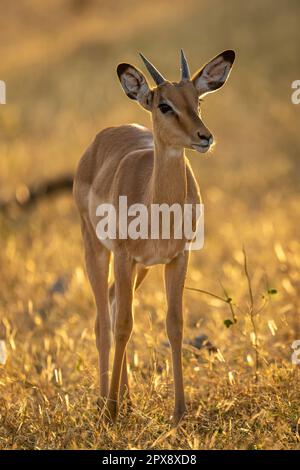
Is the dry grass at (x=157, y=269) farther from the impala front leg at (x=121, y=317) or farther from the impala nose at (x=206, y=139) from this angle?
the impala nose at (x=206, y=139)

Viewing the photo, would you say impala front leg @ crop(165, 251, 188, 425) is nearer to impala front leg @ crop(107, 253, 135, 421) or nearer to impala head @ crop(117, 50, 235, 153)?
impala front leg @ crop(107, 253, 135, 421)

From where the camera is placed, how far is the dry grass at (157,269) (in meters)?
5.85

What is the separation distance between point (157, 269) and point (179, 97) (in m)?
4.49

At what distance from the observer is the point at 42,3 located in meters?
30.6

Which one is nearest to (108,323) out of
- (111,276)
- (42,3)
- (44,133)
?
(111,276)

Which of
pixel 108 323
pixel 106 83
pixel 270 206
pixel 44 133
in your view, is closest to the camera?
pixel 108 323

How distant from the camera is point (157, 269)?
10.1 m

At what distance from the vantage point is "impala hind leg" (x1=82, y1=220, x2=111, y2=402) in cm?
674

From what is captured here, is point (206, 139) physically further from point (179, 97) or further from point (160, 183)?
point (160, 183)

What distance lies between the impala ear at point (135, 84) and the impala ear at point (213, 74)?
0.30 metres

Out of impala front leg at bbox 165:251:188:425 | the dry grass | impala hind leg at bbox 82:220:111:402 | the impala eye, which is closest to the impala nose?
the impala eye

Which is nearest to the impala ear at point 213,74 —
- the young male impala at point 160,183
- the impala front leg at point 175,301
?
the young male impala at point 160,183
